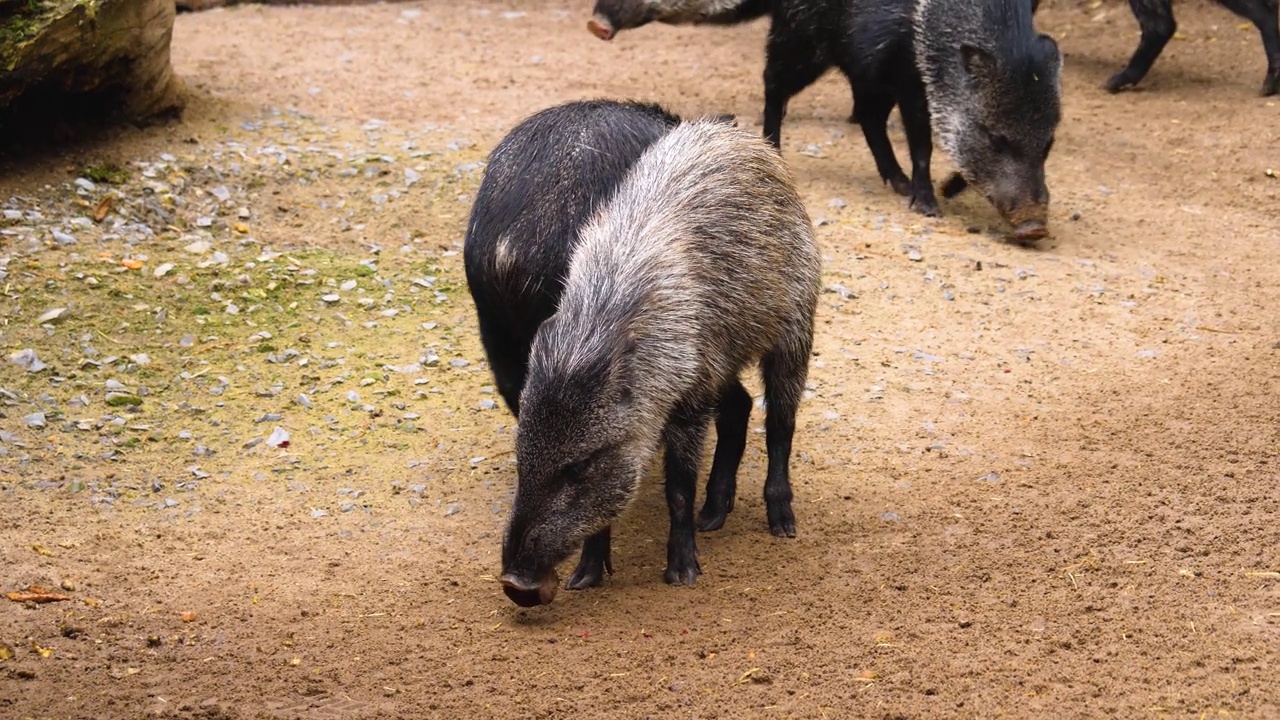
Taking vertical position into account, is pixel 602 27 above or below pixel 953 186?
above

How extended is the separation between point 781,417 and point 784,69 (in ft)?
12.9

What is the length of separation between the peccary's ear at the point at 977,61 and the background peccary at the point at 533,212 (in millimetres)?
3255

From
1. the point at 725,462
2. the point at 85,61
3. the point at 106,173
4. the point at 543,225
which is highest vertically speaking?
the point at 543,225

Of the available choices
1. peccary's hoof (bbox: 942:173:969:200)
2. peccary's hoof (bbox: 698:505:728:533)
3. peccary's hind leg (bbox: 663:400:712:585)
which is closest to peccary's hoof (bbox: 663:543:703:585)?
peccary's hind leg (bbox: 663:400:712:585)

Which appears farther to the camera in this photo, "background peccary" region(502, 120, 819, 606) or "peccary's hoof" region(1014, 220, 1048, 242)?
"peccary's hoof" region(1014, 220, 1048, 242)

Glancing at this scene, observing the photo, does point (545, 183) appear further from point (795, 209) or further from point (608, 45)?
point (608, 45)

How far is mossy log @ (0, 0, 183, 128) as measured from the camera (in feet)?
21.8

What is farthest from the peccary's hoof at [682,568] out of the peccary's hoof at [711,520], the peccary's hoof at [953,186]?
the peccary's hoof at [953,186]

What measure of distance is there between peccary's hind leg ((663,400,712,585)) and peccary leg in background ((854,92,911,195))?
13.9 ft

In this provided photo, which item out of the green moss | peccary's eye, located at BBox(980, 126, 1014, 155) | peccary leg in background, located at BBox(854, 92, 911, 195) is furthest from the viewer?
peccary leg in background, located at BBox(854, 92, 911, 195)

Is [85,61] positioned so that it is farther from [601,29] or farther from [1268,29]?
[1268,29]

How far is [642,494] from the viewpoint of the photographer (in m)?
5.25

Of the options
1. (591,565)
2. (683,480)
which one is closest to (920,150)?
(683,480)

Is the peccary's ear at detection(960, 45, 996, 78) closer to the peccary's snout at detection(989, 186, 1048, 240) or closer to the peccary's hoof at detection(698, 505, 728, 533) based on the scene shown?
the peccary's snout at detection(989, 186, 1048, 240)
